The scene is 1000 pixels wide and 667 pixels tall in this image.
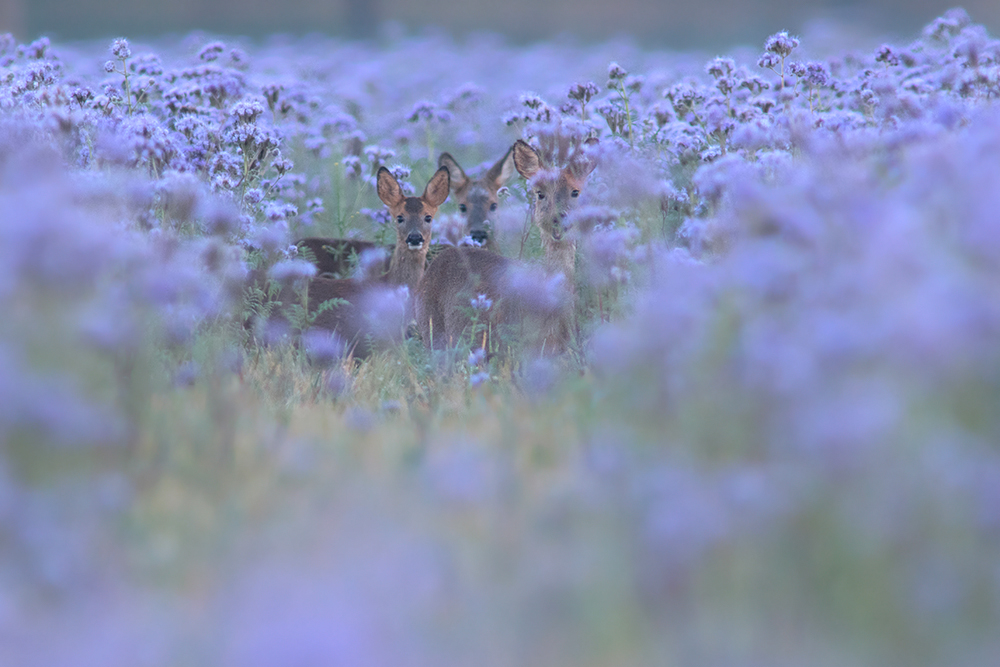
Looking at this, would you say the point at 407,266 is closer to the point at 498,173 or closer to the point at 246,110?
the point at 498,173

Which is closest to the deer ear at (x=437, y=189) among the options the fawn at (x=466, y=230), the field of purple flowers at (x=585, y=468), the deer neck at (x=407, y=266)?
the fawn at (x=466, y=230)

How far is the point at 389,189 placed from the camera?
8.03 meters

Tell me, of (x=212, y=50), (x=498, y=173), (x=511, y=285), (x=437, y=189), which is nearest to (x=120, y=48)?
(x=212, y=50)

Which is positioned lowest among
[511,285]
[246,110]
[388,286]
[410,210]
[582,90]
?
[388,286]

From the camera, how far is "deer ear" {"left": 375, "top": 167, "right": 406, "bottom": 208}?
793 cm

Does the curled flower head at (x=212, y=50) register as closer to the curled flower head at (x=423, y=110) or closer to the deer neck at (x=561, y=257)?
the curled flower head at (x=423, y=110)

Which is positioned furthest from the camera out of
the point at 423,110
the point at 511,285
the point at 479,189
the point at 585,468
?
the point at 423,110

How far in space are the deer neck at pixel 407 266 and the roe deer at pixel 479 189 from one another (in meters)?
1.32

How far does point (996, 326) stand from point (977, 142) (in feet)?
3.94

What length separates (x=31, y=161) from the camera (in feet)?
12.0

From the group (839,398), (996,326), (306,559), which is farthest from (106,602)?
(996,326)

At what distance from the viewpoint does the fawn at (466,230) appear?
8266 millimetres

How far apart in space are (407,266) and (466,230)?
4.15 feet

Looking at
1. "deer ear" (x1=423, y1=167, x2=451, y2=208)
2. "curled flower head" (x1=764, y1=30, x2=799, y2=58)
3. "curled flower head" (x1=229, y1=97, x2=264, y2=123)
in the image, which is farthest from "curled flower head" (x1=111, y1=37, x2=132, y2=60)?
"curled flower head" (x1=764, y1=30, x2=799, y2=58)
